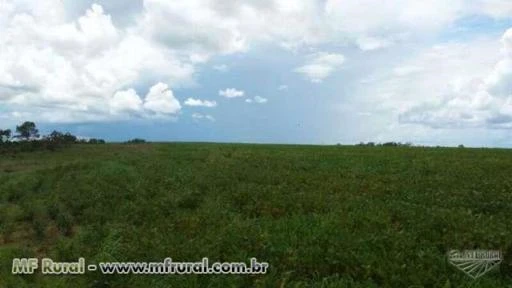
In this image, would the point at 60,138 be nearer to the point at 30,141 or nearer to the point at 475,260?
the point at 30,141

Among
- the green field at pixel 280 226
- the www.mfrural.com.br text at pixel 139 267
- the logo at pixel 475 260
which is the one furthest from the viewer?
the www.mfrural.com.br text at pixel 139 267

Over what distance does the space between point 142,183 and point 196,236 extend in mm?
8873

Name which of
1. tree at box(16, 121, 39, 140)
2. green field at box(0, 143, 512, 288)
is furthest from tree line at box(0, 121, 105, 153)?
green field at box(0, 143, 512, 288)

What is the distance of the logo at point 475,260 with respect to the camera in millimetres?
8203

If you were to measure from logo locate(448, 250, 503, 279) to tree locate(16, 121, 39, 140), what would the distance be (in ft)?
206

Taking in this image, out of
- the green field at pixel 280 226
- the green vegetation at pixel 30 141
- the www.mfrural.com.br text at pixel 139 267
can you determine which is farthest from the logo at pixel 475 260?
the green vegetation at pixel 30 141

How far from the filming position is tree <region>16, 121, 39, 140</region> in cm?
6504

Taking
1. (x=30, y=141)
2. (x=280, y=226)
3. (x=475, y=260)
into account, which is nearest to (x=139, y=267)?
(x=280, y=226)

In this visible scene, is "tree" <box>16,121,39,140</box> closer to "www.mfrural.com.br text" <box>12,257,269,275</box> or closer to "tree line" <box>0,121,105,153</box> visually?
"tree line" <box>0,121,105,153</box>

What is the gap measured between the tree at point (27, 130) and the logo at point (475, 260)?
62.6 m

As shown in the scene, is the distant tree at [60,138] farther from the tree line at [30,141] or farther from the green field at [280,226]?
the green field at [280,226]

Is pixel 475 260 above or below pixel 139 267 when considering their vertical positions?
above

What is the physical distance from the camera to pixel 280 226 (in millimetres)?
10875

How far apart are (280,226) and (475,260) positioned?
372 centimetres
